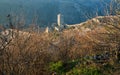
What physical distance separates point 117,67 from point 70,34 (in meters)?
9.62

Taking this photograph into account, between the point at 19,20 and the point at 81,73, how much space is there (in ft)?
8.73

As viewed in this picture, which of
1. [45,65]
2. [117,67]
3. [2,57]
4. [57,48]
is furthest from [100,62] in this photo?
[57,48]

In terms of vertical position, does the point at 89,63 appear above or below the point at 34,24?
below

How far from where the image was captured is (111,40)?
8.98m

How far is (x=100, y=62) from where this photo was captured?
467 inches

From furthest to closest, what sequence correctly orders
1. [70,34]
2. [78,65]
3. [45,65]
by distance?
1. [70,34]
2. [45,65]
3. [78,65]

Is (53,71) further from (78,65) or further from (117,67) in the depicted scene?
(117,67)

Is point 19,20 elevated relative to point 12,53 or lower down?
elevated

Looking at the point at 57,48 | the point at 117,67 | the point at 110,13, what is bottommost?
the point at 57,48

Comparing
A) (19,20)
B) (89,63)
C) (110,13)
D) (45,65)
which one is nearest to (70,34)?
(45,65)

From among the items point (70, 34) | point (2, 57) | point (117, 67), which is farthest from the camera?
point (70, 34)

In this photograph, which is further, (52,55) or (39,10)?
(39,10)

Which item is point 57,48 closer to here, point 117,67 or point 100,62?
point 100,62

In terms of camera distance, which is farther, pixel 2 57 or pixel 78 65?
pixel 78 65
